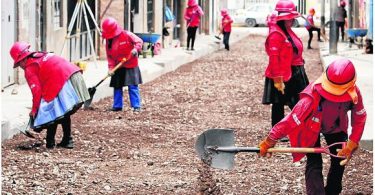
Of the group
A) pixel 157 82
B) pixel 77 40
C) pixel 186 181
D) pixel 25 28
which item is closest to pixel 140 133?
pixel 186 181

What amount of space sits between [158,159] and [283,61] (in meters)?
1.88

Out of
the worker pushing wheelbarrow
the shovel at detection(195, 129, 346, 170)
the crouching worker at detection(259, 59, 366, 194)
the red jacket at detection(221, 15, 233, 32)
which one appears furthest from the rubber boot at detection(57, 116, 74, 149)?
the red jacket at detection(221, 15, 233, 32)

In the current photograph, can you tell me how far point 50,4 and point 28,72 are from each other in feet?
31.8

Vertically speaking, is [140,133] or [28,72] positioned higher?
[28,72]

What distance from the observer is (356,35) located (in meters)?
31.8

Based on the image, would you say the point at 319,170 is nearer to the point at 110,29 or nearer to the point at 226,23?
the point at 110,29

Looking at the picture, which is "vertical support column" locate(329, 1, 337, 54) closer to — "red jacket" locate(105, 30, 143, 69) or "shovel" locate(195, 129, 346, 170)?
"red jacket" locate(105, 30, 143, 69)

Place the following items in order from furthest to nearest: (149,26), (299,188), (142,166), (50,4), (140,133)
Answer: (149,26)
(50,4)
(140,133)
(142,166)
(299,188)

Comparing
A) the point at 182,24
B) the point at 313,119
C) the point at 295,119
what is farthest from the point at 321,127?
the point at 182,24

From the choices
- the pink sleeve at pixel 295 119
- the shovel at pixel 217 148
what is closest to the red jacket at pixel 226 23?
the shovel at pixel 217 148

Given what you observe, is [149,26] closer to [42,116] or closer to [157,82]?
[157,82]

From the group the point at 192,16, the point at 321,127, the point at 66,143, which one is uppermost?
the point at 321,127

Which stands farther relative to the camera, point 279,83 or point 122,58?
point 122,58

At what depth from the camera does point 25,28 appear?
19188mm
